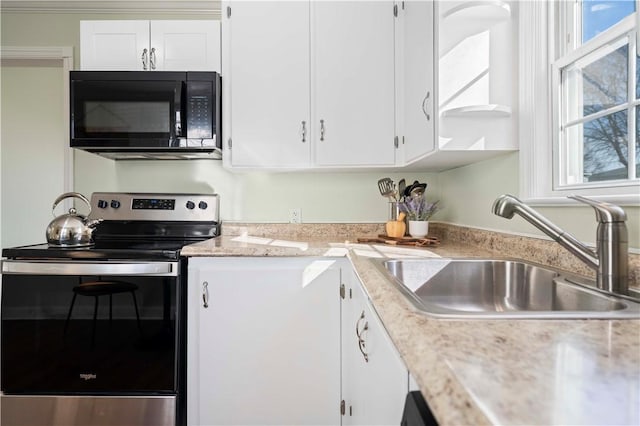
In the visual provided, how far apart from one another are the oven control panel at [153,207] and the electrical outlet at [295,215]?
47cm

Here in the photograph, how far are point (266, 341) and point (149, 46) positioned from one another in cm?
173

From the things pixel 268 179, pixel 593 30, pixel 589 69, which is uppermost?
pixel 593 30

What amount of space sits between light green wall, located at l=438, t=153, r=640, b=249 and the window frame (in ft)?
0.27

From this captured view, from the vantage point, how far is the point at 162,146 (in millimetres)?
→ 1950

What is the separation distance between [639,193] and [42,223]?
127 inches

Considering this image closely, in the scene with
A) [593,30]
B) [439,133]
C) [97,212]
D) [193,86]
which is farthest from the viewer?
[97,212]

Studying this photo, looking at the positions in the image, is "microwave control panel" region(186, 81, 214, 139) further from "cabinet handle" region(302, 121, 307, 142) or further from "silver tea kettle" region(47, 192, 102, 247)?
"silver tea kettle" region(47, 192, 102, 247)

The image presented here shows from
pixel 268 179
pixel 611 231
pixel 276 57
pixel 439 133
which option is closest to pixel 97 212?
pixel 268 179

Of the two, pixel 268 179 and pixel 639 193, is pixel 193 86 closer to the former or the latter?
pixel 268 179

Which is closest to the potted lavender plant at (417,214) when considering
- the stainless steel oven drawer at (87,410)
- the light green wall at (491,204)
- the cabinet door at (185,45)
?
the light green wall at (491,204)

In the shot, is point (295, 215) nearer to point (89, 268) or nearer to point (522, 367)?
point (89, 268)

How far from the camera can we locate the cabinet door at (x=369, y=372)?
717mm

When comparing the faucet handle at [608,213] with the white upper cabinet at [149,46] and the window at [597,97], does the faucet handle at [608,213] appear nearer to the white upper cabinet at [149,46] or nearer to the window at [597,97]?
the window at [597,97]

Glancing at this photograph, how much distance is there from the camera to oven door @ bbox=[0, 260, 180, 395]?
5.15 feet
